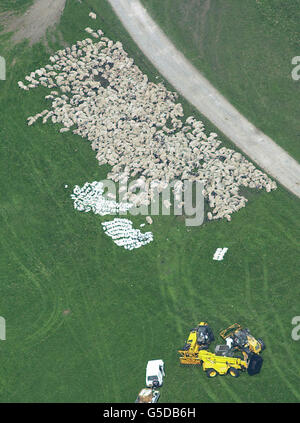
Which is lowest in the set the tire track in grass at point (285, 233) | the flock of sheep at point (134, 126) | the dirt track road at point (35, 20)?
the tire track in grass at point (285, 233)

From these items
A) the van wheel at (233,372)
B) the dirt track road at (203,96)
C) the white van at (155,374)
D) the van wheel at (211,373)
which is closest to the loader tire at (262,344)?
the van wheel at (233,372)

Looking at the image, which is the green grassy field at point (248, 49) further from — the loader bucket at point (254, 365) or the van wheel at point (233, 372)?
the van wheel at point (233, 372)

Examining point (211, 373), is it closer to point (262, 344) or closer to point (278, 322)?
point (262, 344)

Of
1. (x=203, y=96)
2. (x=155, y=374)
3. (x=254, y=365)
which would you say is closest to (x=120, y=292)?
(x=155, y=374)

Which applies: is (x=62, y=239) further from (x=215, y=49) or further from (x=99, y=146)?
(x=215, y=49)

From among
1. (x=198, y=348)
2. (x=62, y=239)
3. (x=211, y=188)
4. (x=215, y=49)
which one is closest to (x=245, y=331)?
(x=198, y=348)

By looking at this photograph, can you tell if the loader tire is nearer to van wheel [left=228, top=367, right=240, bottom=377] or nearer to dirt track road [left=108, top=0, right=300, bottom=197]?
van wheel [left=228, top=367, right=240, bottom=377]
